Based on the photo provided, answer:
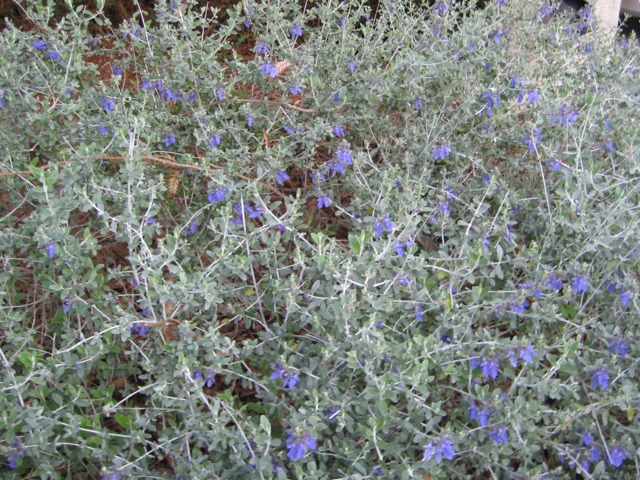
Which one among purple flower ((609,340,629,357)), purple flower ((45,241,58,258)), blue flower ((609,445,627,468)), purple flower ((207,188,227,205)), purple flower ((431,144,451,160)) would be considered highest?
purple flower ((431,144,451,160))

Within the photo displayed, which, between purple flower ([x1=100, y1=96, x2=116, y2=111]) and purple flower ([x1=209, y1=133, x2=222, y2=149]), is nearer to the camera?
purple flower ([x1=209, y1=133, x2=222, y2=149])

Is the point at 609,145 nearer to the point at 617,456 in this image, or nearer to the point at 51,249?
the point at 617,456

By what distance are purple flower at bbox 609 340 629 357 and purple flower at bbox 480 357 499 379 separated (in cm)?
39

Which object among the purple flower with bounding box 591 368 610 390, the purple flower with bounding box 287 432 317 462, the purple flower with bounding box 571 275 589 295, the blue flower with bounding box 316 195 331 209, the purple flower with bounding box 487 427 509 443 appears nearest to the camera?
the purple flower with bounding box 287 432 317 462

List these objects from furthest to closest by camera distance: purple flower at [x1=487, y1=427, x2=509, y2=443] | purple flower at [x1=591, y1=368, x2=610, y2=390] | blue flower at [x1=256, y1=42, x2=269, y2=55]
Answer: blue flower at [x1=256, y1=42, x2=269, y2=55]
purple flower at [x1=591, y1=368, x2=610, y2=390]
purple flower at [x1=487, y1=427, x2=509, y2=443]

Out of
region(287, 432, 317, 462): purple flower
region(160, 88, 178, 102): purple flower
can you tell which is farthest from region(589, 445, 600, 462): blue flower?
region(160, 88, 178, 102): purple flower

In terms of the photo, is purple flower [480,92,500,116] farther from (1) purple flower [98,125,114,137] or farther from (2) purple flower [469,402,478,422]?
(1) purple flower [98,125,114,137]

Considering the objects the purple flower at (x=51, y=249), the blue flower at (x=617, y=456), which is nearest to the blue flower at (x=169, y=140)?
the purple flower at (x=51, y=249)

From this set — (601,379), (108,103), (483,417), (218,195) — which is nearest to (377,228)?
(218,195)

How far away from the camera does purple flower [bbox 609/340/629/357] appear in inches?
84.8

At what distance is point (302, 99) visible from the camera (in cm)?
287

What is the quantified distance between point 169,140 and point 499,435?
155cm

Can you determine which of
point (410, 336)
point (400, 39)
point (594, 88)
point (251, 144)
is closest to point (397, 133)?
point (400, 39)

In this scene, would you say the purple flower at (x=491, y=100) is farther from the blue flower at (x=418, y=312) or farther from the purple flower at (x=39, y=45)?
the purple flower at (x=39, y=45)
